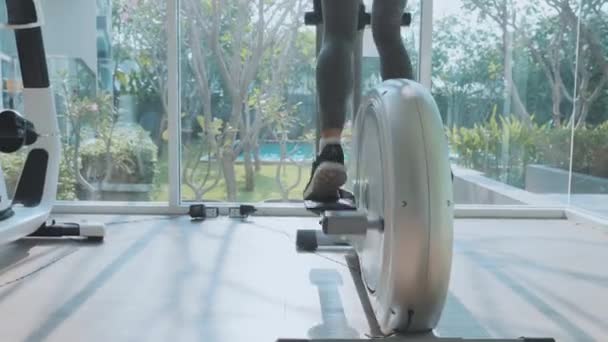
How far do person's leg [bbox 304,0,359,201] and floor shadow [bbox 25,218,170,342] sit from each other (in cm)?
84

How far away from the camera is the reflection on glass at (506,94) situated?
11.2 ft

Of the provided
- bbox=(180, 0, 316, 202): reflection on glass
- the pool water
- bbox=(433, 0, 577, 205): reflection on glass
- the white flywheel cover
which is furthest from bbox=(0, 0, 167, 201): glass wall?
the white flywheel cover

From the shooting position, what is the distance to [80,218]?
3.12 meters

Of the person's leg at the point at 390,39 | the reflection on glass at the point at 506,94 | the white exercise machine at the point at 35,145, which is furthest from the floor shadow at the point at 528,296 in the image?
the white exercise machine at the point at 35,145

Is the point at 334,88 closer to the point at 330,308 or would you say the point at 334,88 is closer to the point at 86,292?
the point at 330,308

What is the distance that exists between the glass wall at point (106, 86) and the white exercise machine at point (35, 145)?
2.88 ft

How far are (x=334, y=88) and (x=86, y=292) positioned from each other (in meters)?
1.08

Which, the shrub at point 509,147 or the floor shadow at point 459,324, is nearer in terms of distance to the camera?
the floor shadow at point 459,324

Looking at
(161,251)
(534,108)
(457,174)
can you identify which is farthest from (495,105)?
(161,251)

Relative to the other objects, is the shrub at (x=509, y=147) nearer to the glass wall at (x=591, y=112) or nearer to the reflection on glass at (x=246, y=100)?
the glass wall at (x=591, y=112)

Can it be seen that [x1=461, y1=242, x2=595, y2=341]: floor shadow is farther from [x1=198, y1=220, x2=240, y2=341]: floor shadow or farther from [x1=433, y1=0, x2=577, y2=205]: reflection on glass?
[x1=433, y1=0, x2=577, y2=205]: reflection on glass

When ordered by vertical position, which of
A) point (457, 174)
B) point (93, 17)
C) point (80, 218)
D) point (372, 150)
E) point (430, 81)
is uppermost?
point (93, 17)

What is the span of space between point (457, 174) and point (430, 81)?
0.67m

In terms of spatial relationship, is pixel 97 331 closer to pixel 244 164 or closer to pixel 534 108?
pixel 244 164
